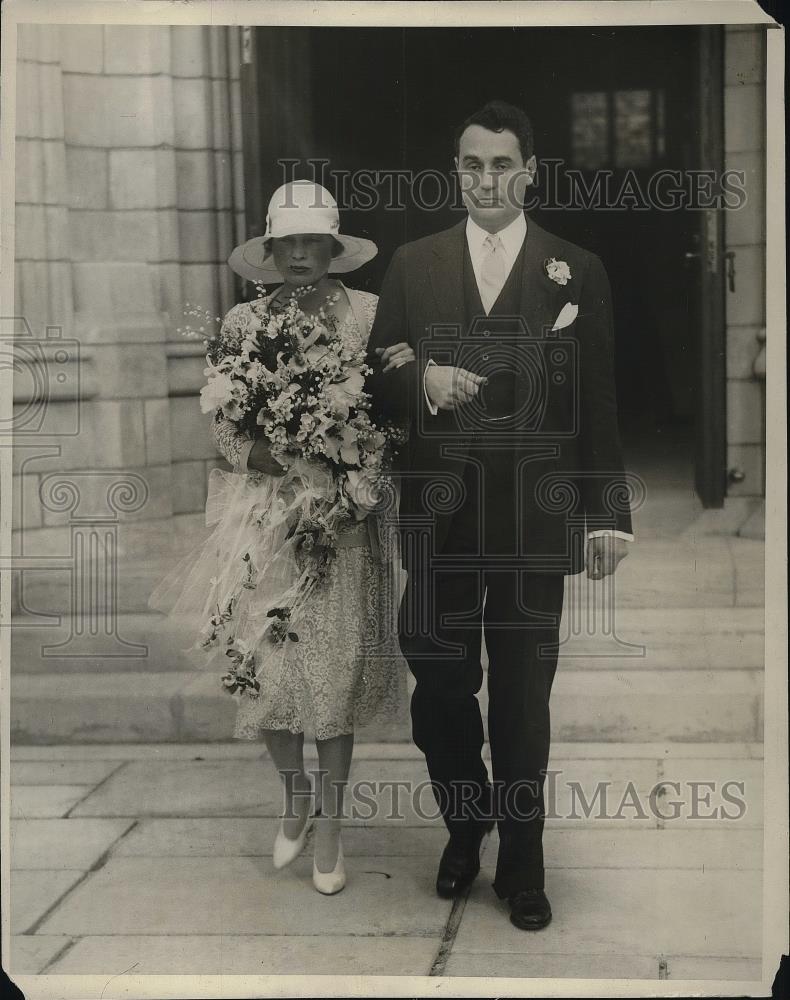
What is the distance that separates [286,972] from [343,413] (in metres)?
1.53

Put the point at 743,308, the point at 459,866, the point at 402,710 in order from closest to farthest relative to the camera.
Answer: the point at 459,866 < the point at 402,710 < the point at 743,308

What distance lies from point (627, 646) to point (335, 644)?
1.60 metres

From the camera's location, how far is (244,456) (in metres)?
3.61

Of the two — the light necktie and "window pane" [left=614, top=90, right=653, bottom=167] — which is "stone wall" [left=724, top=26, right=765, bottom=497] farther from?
"window pane" [left=614, top=90, right=653, bottom=167]

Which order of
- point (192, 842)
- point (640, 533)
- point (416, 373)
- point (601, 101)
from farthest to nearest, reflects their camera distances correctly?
1. point (601, 101)
2. point (640, 533)
3. point (192, 842)
4. point (416, 373)

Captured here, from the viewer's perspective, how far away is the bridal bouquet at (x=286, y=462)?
346cm

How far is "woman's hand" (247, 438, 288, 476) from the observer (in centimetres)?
358

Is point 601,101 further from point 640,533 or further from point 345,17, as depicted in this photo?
point 345,17

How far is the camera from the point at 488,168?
354 cm

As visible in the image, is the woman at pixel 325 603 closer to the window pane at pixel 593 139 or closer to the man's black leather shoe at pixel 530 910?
the man's black leather shoe at pixel 530 910

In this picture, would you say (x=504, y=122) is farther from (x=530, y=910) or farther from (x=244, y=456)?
(x=530, y=910)

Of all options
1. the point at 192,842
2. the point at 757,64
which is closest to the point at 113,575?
the point at 192,842

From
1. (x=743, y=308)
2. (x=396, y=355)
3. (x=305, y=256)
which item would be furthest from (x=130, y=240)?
(x=743, y=308)

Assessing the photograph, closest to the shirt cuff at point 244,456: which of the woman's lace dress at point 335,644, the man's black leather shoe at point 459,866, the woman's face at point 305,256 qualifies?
the woman's lace dress at point 335,644
